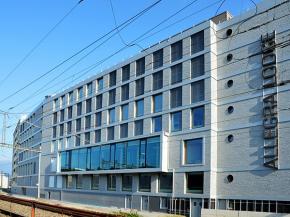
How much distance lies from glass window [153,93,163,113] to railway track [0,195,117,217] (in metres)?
25.9

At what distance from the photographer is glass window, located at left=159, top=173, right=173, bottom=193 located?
1828 inches

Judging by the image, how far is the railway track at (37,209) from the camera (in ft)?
42.2

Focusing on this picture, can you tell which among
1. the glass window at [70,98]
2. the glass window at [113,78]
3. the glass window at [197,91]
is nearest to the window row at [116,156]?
the glass window at [197,91]

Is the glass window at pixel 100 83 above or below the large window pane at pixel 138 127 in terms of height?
above

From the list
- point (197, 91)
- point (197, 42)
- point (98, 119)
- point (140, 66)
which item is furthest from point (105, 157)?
point (197, 42)

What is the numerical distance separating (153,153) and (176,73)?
9050 mm

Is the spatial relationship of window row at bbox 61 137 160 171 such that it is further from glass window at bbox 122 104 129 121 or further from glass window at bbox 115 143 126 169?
glass window at bbox 122 104 129 121

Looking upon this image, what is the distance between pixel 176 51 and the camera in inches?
1892

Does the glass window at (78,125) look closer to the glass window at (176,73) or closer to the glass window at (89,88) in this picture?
the glass window at (89,88)

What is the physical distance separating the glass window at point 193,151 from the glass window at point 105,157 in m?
13.9

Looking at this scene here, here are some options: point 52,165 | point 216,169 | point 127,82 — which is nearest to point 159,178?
point 216,169

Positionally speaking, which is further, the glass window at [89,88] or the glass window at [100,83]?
the glass window at [89,88]

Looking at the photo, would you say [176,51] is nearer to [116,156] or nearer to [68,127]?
[116,156]

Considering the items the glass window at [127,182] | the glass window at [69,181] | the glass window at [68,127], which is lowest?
the glass window at [69,181]
